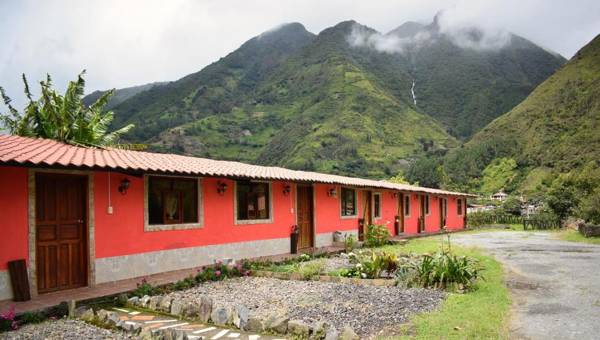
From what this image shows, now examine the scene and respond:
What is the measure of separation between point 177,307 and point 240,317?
1276 millimetres

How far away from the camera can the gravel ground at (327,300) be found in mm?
6445

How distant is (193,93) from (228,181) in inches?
3049

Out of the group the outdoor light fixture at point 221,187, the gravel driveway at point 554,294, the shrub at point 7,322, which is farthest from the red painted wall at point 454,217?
the shrub at point 7,322

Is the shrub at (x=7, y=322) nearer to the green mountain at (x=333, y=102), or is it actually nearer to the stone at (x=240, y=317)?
the stone at (x=240, y=317)

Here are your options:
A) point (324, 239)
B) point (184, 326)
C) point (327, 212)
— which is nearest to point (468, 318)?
point (184, 326)

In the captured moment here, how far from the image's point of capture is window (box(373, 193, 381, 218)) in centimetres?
2116

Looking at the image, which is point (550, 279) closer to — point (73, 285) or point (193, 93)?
point (73, 285)

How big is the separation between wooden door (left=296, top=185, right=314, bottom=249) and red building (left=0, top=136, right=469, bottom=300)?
0.30ft

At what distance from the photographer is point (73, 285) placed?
876cm

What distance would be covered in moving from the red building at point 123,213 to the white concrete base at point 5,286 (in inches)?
0.6

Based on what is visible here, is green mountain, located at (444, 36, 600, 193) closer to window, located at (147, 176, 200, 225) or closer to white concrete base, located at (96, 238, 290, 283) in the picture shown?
white concrete base, located at (96, 238, 290, 283)

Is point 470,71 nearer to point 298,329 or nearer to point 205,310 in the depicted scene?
point 205,310

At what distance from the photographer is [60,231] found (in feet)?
28.1

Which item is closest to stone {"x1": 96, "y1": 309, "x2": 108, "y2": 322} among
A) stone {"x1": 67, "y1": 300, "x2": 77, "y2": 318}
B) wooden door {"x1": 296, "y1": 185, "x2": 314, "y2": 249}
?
stone {"x1": 67, "y1": 300, "x2": 77, "y2": 318}
